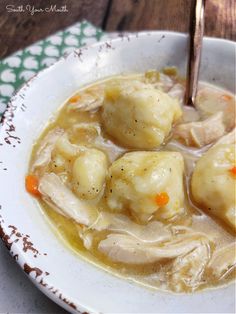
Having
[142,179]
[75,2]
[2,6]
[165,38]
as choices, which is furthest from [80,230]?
[75,2]

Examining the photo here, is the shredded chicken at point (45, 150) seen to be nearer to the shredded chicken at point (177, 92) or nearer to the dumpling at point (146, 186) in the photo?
the dumpling at point (146, 186)

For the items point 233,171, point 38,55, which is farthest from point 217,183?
point 38,55

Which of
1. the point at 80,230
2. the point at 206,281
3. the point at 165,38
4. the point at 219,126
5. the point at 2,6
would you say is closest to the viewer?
the point at 206,281

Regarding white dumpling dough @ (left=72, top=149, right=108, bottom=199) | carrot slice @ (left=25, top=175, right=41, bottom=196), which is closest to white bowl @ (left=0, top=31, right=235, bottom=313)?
carrot slice @ (left=25, top=175, right=41, bottom=196)

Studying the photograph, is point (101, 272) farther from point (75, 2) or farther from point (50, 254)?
point (75, 2)

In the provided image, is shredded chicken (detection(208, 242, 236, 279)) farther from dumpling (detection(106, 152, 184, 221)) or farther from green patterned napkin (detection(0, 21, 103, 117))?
green patterned napkin (detection(0, 21, 103, 117))

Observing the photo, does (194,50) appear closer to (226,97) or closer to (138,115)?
(226,97)
